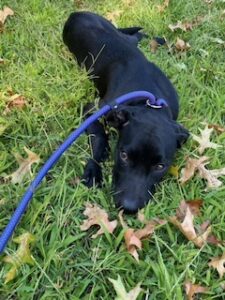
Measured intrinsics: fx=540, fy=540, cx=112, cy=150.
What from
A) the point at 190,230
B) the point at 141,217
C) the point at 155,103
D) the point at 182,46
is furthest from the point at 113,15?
the point at 190,230

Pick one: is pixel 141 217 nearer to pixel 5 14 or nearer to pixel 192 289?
pixel 192 289

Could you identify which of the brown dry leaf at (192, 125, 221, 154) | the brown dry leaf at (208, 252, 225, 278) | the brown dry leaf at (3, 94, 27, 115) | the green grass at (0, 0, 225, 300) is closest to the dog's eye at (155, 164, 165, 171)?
the green grass at (0, 0, 225, 300)

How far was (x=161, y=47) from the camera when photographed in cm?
480

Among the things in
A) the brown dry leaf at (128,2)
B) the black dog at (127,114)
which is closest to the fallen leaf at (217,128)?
the black dog at (127,114)

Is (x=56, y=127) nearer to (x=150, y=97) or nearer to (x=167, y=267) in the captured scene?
(x=150, y=97)

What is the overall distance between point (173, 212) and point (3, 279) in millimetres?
1075

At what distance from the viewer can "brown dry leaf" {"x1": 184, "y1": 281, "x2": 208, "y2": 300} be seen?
2.68 m

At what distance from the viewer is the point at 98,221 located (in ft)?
9.68

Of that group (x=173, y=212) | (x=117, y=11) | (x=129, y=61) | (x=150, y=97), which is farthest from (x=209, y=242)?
(x=117, y=11)

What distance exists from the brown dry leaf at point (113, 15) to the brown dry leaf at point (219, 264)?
2.85 meters

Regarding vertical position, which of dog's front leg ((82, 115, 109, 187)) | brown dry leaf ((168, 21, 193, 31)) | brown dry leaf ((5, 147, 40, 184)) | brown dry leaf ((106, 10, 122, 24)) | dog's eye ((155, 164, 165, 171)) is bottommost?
dog's front leg ((82, 115, 109, 187))

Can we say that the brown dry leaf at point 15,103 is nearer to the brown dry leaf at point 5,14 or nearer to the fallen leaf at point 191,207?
the brown dry leaf at point 5,14

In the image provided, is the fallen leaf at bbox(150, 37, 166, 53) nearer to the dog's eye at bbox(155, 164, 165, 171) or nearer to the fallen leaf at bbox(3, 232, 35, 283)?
the dog's eye at bbox(155, 164, 165, 171)

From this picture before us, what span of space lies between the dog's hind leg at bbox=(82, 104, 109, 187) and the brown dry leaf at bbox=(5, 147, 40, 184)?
324 mm
